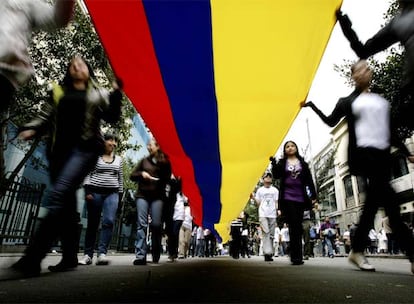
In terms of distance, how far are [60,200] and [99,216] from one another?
1.96 meters

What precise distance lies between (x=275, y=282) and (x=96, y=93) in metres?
1.89

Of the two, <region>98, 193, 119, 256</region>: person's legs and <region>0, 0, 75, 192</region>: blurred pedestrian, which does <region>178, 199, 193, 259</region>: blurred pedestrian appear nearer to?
<region>98, 193, 119, 256</region>: person's legs

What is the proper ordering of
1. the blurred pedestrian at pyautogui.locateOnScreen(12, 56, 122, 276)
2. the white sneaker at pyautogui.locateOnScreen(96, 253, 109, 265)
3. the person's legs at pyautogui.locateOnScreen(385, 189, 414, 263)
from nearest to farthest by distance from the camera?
the blurred pedestrian at pyautogui.locateOnScreen(12, 56, 122, 276) < the person's legs at pyautogui.locateOnScreen(385, 189, 414, 263) < the white sneaker at pyautogui.locateOnScreen(96, 253, 109, 265)

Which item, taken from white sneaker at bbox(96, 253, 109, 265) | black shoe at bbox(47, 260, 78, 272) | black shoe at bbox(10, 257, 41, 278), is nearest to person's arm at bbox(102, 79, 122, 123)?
black shoe at bbox(10, 257, 41, 278)

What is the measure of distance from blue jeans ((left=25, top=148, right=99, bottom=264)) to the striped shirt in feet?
4.94

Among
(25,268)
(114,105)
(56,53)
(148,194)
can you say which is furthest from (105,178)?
(56,53)

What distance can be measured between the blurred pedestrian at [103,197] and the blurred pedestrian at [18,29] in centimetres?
216

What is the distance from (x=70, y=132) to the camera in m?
2.40

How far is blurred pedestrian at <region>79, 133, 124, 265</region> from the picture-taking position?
4094mm

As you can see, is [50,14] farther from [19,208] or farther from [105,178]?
[19,208]

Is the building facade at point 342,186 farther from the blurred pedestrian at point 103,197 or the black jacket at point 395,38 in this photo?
the black jacket at point 395,38

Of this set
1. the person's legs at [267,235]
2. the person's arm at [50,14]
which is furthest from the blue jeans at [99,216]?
the person's legs at [267,235]

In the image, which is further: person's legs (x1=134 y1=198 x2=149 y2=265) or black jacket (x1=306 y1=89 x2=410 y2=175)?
person's legs (x1=134 y1=198 x2=149 y2=265)

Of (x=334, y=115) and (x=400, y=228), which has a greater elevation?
(x=334, y=115)
